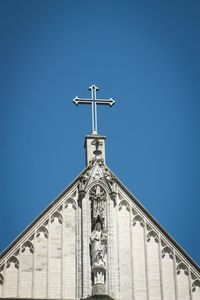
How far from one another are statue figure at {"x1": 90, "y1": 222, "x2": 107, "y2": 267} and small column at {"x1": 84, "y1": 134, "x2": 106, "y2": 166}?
2.53 metres

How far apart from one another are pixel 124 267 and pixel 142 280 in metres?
0.67

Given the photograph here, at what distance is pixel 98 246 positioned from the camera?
108ft

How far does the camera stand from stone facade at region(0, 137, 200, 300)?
32.5 m

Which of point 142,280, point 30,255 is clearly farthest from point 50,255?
point 142,280

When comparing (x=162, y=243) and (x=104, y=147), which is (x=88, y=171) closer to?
(x=104, y=147)

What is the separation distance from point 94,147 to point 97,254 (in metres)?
3.98

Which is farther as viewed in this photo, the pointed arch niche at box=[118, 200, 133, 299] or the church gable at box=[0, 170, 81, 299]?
the pointed arch niche at box=[118, 200, 133, 299]

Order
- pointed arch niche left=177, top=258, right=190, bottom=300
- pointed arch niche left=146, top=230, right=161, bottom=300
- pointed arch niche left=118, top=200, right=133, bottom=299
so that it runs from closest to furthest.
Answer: pointed arch niche left=118, top=200, right=133, bottom=299 < pointed arch niche left=146, top=230, right=161, bottom=300 < pointed arch niche left=177, top=258, right=190, bottom=300

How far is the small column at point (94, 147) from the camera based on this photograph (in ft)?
115

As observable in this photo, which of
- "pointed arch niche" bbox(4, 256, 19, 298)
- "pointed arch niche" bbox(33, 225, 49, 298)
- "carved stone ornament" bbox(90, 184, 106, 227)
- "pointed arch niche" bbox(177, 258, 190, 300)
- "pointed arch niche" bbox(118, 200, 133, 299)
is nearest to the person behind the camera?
"pointed arch niche" bbox(4, 256, 19, 298)

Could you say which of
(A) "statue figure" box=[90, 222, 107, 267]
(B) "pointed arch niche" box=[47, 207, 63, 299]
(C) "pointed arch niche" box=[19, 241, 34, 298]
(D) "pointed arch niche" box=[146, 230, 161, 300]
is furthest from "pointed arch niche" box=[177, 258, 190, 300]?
(C) "pointed arch niche" box=[19, 241, 34, 298]

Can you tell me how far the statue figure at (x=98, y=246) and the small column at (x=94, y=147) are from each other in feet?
8.32

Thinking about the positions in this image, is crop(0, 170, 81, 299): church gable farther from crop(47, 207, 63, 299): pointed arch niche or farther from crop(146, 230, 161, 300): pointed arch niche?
crop(146, 230, 161, 300): pointed arch niche

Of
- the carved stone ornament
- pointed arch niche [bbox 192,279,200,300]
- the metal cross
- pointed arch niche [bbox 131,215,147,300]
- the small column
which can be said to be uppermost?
the metal cross
